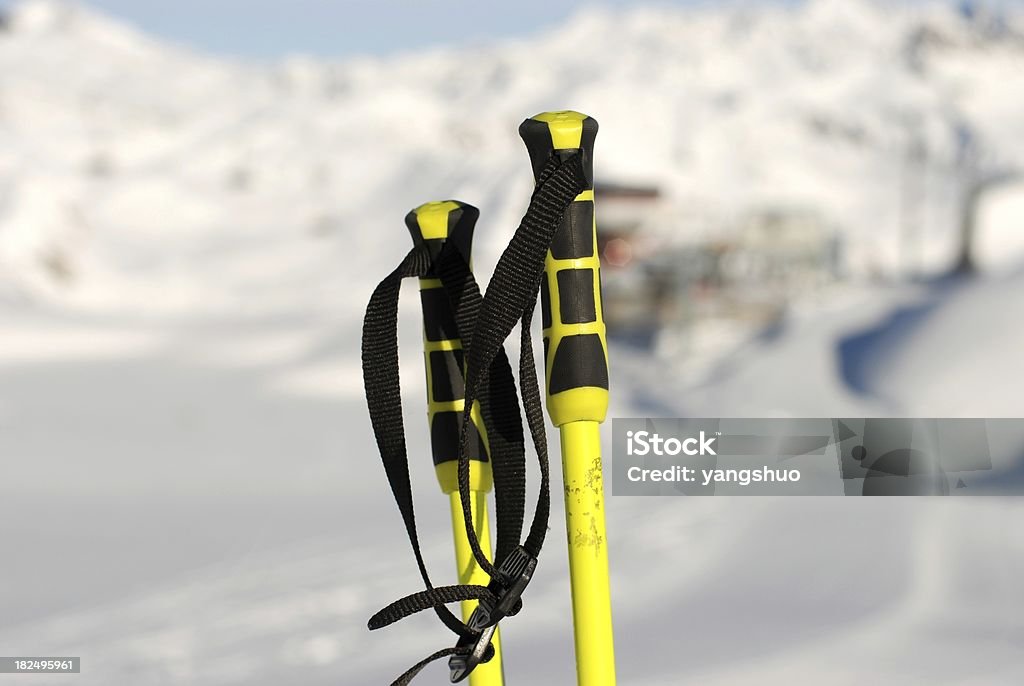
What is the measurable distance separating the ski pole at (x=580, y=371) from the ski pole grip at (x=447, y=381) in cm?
15

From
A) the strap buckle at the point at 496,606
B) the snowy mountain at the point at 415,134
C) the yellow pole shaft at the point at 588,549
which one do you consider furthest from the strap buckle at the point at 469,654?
the snowy mountain at the point at 415,134

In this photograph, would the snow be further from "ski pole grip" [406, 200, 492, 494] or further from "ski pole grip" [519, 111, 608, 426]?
"ski pole grip" [519, 111, 608, 426]

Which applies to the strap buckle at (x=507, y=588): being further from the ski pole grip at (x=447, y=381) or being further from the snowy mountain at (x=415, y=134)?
the snowy mountain at (x=415, y=134)

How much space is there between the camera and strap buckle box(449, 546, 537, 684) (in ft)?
3.62

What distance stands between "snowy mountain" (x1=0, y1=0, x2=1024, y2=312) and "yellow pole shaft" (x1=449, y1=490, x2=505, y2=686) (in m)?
9.25

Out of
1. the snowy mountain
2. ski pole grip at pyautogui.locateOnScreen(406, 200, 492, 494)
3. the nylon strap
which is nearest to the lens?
the nylon strap

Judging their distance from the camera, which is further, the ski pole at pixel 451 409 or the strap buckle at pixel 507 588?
the ski pole at pixel 451 409

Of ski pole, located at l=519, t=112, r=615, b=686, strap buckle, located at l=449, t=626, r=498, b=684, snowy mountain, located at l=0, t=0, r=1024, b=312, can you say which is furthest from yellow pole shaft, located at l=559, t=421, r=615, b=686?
snowy mountain, located at l=0, t=0, r=1024, b=312

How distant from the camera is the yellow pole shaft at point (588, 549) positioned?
3.67 ft

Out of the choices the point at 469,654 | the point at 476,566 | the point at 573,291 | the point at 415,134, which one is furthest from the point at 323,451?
the point at 415,134

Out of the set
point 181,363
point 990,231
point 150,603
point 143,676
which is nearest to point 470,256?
point 143,676

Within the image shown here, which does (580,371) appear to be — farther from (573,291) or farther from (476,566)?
(476,566)

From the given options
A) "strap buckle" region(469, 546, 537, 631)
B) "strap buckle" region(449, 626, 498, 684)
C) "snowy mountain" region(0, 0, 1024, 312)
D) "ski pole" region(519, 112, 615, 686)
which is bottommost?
"strap buckle" region(449, 626, 498, 684)

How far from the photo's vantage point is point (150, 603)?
2.61 m
